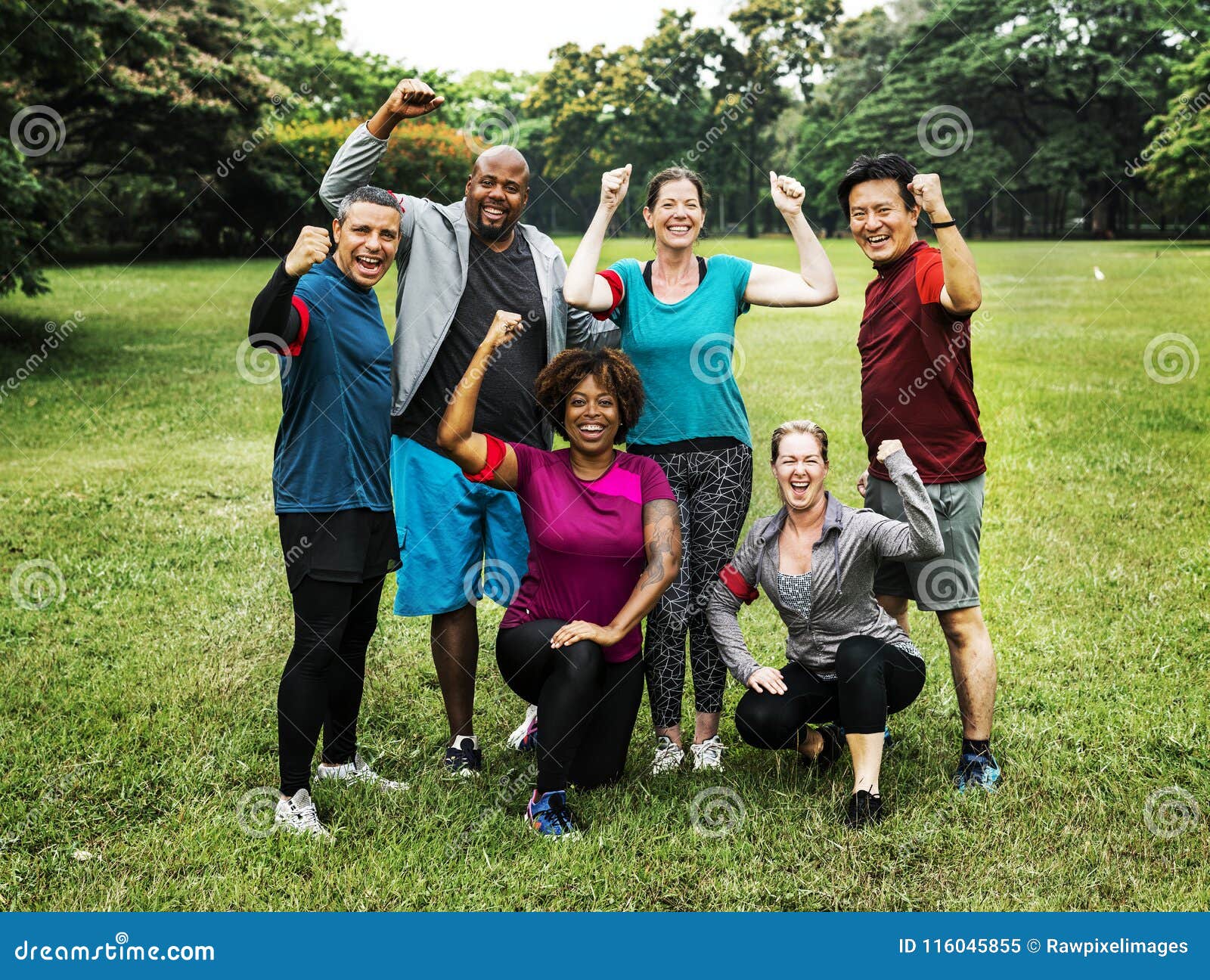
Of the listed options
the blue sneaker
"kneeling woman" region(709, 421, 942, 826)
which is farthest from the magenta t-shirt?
the blue sneaker

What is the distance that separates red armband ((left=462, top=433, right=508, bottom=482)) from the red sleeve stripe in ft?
2.06

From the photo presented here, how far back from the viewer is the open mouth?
3.38 metres

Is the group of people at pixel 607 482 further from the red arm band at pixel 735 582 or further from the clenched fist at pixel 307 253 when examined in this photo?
the clenched fist at pixel 307 253

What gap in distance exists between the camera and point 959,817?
140 inches

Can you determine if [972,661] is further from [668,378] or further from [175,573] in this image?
[175,573]

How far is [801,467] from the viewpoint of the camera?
11.9ft

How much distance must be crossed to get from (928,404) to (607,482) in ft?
3.50

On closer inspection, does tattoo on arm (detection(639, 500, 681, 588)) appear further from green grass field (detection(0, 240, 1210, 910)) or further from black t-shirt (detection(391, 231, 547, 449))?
green grass field (detection(0, 240, 1210, 910))

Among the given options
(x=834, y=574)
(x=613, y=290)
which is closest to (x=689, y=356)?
(x=613, y=290)

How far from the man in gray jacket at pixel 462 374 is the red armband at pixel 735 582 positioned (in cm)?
70

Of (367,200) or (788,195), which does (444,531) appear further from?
(788,195)

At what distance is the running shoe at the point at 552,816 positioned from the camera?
3480 mm

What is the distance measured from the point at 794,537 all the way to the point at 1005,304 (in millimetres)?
17006

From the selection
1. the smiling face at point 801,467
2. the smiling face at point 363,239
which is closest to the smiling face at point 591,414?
the smiling face at point 801,467
